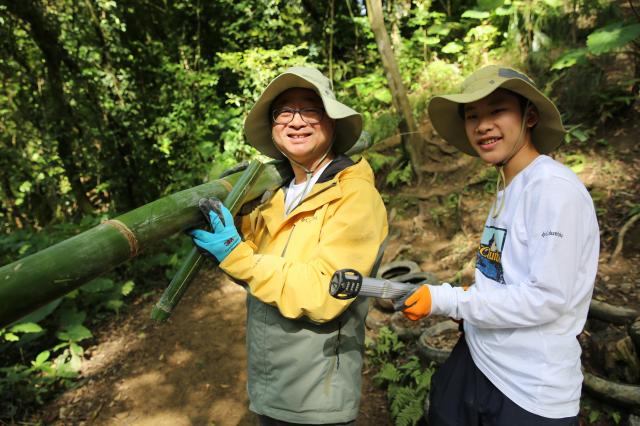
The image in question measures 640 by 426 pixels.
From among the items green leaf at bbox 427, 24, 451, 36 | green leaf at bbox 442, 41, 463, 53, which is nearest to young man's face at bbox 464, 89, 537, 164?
green leaf at bbox 442, 41, 463, 53

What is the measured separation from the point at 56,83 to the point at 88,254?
759 cm

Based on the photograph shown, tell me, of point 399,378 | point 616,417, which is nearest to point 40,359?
point 399,378

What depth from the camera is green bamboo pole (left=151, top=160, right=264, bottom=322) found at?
1757 millimetres

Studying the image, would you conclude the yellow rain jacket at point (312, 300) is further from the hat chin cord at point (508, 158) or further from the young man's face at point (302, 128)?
the hat chin cord at point (508, 158)

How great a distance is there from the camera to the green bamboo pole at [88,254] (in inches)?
47.9

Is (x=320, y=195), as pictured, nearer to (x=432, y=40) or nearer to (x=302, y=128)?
(x=302, y=128)

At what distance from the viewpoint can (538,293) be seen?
4.88 feet

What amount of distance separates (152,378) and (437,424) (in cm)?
378

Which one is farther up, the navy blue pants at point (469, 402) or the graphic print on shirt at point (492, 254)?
the graphic print on shirt at point (492, 254)

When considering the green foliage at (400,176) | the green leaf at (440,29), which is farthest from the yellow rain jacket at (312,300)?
the green leaf at (440,29)

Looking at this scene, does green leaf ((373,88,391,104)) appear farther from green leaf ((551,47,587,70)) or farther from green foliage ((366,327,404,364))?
green foliage ((366,327,404,364))

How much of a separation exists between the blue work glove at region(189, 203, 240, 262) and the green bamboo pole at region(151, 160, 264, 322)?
0.45 feet

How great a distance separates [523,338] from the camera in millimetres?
1633

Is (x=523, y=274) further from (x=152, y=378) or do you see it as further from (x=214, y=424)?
(x=152, y=378)
